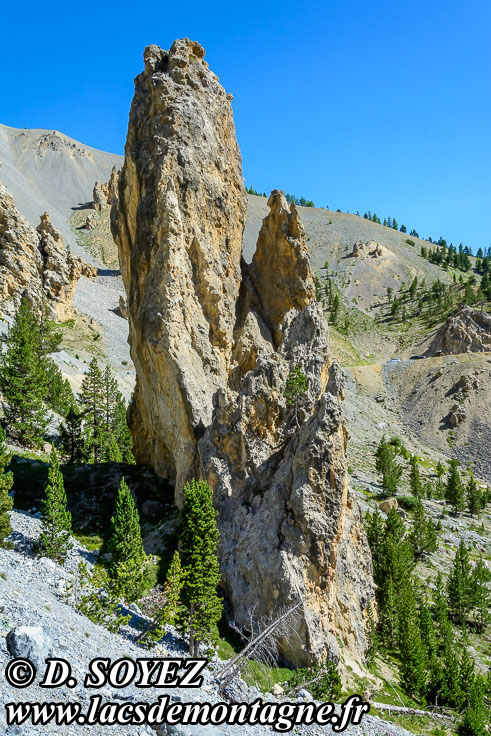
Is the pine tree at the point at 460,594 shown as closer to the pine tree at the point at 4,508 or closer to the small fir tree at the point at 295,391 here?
the small fir tree at the point at 295,391

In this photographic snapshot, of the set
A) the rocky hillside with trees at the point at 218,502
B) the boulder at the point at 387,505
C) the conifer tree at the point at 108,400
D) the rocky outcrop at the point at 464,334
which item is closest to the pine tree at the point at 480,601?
the rocky hillside with trees at the point at 218,502

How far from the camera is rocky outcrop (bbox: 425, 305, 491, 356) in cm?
12581

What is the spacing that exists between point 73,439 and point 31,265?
53.6 metres

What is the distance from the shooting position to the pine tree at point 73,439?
52281 millimetres

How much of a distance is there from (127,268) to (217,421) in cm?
2059

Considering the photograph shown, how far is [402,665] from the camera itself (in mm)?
32812

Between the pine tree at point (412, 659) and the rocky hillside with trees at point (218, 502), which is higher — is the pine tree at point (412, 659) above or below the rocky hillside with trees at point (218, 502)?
below

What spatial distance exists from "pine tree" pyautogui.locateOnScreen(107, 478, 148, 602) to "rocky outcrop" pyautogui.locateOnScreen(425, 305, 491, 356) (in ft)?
383

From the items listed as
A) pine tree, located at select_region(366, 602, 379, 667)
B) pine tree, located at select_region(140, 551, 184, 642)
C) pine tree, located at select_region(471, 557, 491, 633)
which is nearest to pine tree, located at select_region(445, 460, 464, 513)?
pine tree, located at select_region(471, 557, 491, 633)

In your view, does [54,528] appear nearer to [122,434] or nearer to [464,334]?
[122,434]

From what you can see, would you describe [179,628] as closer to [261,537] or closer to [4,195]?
[261,537]

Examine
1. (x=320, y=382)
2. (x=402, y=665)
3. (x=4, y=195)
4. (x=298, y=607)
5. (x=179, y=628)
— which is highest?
(x=4, y=195)

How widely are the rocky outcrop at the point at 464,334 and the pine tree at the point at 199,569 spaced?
377 feet

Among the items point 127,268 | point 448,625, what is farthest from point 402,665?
point 127,268
